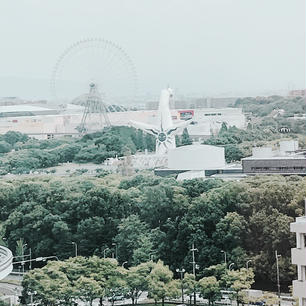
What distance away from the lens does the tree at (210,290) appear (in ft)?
24.9

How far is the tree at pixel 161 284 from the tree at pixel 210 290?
8.2 inches

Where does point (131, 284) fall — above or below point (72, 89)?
below

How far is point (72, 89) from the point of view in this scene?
19.5 m

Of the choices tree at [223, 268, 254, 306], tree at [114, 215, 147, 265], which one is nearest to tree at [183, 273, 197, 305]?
tree at [223, 268, 254, 306]

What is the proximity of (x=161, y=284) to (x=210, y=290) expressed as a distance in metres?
0.42

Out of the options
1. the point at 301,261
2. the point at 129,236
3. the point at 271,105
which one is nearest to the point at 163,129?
the point at 271,105

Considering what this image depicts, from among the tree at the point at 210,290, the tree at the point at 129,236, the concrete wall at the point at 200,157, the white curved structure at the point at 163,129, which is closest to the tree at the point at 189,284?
Result: the tree at the point at 210,290

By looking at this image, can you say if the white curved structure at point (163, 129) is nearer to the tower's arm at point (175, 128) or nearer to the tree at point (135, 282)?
the tower's arm at point (175, 128)

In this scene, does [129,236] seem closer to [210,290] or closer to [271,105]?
[210,290]

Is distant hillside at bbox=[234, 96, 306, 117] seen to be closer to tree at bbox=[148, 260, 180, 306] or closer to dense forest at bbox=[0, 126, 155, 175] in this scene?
dense forest at bbox=[0, 126, 155, 175]

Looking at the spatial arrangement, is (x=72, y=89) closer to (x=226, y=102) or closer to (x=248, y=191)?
(x=226, y=102)

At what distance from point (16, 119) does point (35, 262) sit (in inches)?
503

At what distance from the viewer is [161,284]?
25.1ft

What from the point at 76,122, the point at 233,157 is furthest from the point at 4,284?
the point at 76,122
